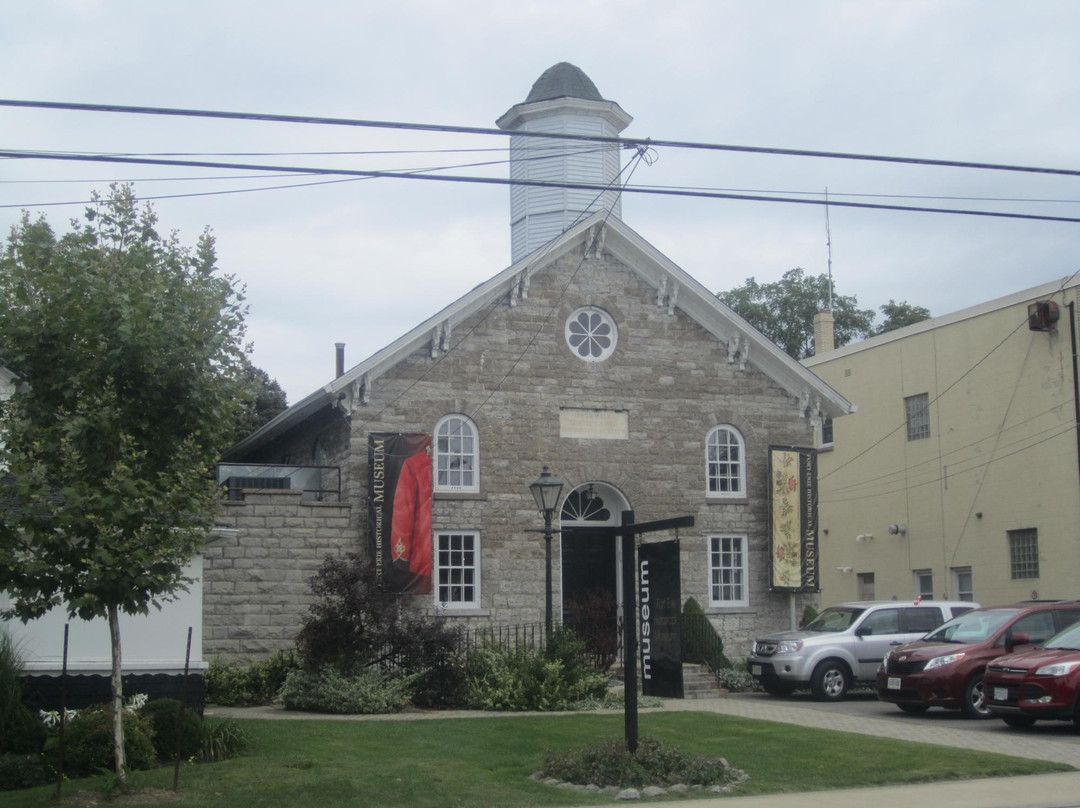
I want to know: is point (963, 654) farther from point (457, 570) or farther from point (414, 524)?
point (414, 524)

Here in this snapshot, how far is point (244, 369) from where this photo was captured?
41.4 feet

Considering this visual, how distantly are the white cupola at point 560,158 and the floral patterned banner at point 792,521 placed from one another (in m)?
6.86

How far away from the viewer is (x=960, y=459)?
32281 mm

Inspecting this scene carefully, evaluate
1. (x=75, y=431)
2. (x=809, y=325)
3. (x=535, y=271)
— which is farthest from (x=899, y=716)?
(x=809, y=325)

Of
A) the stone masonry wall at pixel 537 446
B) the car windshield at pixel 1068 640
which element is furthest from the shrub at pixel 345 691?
the car windshield at pixel 1068 640

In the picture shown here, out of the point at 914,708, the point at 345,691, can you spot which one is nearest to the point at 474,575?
the point at 345,691

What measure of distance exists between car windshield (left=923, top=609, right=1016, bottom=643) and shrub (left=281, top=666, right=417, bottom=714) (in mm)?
7981

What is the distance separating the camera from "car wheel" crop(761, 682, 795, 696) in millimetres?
21578

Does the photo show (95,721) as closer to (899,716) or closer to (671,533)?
(899,716)

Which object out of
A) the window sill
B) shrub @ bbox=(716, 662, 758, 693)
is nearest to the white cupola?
the window sill

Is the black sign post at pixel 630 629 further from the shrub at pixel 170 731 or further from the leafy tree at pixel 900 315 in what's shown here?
the leafy tree at pixel 900 315

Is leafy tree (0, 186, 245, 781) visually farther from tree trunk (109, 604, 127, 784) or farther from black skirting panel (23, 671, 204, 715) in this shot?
black skirting panel (23, 671, 204, 715)

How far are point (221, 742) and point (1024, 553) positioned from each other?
22.4m

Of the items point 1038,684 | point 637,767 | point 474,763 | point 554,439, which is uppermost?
point 554,439
